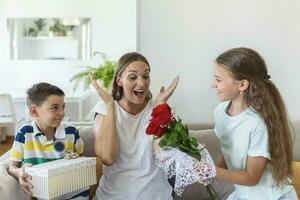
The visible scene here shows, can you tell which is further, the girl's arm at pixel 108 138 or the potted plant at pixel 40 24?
the potted plant at pixel 40 24

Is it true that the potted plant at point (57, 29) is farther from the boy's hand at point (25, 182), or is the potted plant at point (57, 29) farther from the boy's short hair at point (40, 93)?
the boy's hand at point (25, 182)

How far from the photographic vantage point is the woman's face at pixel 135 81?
1.64 m

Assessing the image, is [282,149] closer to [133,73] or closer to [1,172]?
[133,73]

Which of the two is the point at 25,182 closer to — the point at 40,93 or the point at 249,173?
the point at 40,93

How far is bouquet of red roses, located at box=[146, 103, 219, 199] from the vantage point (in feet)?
4.25

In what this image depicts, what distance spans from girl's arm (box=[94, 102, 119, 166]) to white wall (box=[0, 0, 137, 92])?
415 centimetres

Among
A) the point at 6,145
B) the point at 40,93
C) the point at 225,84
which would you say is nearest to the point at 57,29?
the point at 6,145

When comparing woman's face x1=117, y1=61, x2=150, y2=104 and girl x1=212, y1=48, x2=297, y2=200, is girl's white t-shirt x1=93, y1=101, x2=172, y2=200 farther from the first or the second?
girl x1=212, y1=48, x2=297, y2=200

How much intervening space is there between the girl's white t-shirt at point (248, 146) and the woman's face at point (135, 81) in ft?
Result: 1.16

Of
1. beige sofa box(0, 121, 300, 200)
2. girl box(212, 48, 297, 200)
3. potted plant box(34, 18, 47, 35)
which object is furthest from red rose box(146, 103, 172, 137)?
potted plant box(34, 18, 47, 35)

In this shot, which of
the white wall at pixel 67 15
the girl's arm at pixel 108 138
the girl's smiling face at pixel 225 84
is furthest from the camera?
the white wall at pixel 67 15

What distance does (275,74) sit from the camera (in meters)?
2.66

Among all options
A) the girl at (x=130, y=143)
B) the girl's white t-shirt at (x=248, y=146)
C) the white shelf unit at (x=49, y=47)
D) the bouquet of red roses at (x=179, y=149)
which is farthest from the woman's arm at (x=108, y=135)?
the white shelf unit at (x=49, y=47)

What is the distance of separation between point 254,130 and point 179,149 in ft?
0.93
